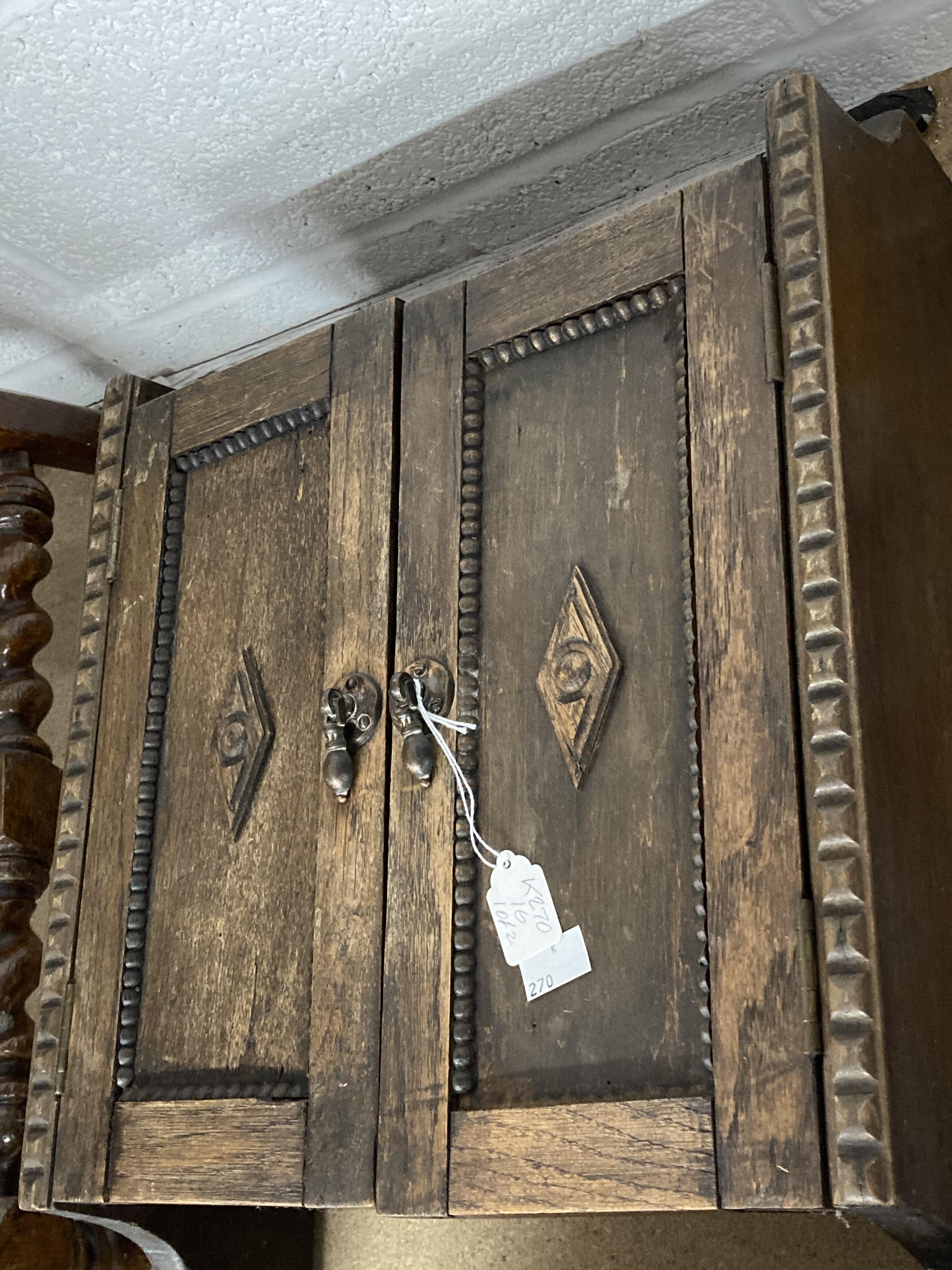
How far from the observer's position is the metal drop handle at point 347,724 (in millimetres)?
1079

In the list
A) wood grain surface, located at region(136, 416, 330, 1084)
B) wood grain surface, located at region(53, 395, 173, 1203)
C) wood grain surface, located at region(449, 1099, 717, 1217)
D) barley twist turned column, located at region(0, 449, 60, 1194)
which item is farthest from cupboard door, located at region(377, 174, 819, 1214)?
barley twist turned column, located at region(0, 449, 60, 1194)

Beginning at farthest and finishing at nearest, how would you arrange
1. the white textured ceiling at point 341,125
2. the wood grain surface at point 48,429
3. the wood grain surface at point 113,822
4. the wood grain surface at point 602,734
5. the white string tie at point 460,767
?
the wood grain surface at point 48,429 < the white textured ceiling at point 341,125 < the wood grain surface at point 113,822 < the white string tie at point 460,767 < the wood grain surface at point 602,734

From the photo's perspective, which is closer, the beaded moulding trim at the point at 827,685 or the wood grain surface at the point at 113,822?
the beaded moulding trim at the point at 827,685

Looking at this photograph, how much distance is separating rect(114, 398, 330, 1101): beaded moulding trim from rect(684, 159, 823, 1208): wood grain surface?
1.25ft

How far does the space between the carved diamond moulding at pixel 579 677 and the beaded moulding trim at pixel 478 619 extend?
0.21 ft

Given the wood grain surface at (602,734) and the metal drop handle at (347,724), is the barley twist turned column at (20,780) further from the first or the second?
the wood grain surface at (602,734)

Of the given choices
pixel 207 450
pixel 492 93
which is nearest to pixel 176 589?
pixel 207 450

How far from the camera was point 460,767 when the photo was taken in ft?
3.37

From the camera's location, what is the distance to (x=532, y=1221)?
1.35 metres

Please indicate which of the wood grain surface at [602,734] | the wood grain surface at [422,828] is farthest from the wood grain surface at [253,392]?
the wood grain surface at [602,734]

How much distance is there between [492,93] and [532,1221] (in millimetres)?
1152

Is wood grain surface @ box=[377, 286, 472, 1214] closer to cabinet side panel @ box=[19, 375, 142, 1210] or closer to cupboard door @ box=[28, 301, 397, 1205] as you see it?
cupboard door @ box=[28, 301, 397, 1205]

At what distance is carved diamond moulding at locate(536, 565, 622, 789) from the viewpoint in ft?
3.19

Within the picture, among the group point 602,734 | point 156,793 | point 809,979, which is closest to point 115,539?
point 156,793
